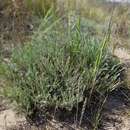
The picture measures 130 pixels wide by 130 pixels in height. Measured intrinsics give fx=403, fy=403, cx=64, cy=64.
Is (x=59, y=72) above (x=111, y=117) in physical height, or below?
above

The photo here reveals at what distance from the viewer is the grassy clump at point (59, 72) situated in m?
3.28

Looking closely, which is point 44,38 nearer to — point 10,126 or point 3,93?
point 3,93

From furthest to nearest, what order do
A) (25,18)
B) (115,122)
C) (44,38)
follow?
(25,18), (44,38), (115,122)

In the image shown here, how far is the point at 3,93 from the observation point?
342cm

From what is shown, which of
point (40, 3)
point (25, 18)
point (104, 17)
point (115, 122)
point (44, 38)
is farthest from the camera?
point (104, 17)

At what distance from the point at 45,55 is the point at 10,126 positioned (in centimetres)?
73

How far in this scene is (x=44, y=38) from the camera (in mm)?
3734

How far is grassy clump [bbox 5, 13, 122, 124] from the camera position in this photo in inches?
129

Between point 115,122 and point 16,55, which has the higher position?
point 16,55

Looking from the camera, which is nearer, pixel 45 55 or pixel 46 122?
pixel 46 122

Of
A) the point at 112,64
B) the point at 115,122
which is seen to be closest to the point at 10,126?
the point at 115,122

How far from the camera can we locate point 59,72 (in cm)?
349

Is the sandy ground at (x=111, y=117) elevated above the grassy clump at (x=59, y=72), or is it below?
below

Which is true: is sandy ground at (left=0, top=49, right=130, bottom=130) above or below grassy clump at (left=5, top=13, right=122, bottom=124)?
below
